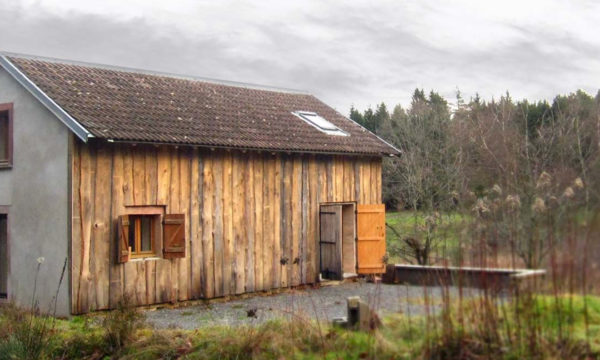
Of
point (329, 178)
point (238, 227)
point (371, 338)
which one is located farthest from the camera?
point (329, 178)

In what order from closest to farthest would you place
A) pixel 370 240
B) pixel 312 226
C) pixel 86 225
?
1. pixel 86 225
2. pixel 312 226
3. pixel 370 240

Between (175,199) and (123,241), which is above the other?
(175,199)

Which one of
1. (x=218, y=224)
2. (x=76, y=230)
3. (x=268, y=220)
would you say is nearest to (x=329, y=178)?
(x=268, y=220)

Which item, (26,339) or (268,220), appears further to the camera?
(268,220)

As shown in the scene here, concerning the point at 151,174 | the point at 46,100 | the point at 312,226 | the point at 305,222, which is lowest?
the point at 312,226

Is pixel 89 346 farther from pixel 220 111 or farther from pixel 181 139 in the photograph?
pixel 220 111

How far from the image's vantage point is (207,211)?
17422 mm

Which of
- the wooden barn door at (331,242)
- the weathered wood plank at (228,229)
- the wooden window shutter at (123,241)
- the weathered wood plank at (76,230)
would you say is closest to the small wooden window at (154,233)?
the wooden window shutter at (123,241)

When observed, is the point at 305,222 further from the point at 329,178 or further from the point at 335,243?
the point at 329,178

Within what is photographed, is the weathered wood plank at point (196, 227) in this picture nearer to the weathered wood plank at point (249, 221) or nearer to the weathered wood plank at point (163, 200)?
the weathered wood plank at point (163, 200)

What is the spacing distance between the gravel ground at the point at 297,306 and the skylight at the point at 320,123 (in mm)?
3935

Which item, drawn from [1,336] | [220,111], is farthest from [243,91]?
[1,336]

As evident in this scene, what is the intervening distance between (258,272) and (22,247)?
515cm

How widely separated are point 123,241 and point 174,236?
112cm
